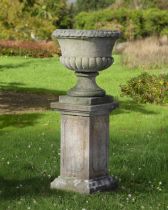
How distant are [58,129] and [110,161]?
3.86 m

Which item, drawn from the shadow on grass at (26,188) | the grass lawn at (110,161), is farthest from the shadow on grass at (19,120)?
the shadow on grass at (26,188)

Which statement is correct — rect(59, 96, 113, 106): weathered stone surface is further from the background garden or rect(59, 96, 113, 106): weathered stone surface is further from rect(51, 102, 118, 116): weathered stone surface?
the background garden

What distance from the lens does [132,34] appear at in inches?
1937

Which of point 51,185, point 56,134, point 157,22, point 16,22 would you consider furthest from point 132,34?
point 51,185

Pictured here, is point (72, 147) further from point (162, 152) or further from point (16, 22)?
point (16, 22)

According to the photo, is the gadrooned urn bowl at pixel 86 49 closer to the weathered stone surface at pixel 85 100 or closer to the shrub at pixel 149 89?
the weathered stone surface at pixel 85 100

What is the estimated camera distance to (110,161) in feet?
30.8

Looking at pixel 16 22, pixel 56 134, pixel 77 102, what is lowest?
pixel 56 134

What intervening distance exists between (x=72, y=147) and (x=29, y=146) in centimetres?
328

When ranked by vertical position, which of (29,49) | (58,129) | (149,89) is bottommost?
(58,129)

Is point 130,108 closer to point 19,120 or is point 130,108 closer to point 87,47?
point 19,120

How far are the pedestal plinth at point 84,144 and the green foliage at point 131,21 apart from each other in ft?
137

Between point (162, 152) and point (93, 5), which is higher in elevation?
point (93, 5)

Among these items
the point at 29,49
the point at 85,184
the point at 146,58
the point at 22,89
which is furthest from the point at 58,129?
the point at 29,49
